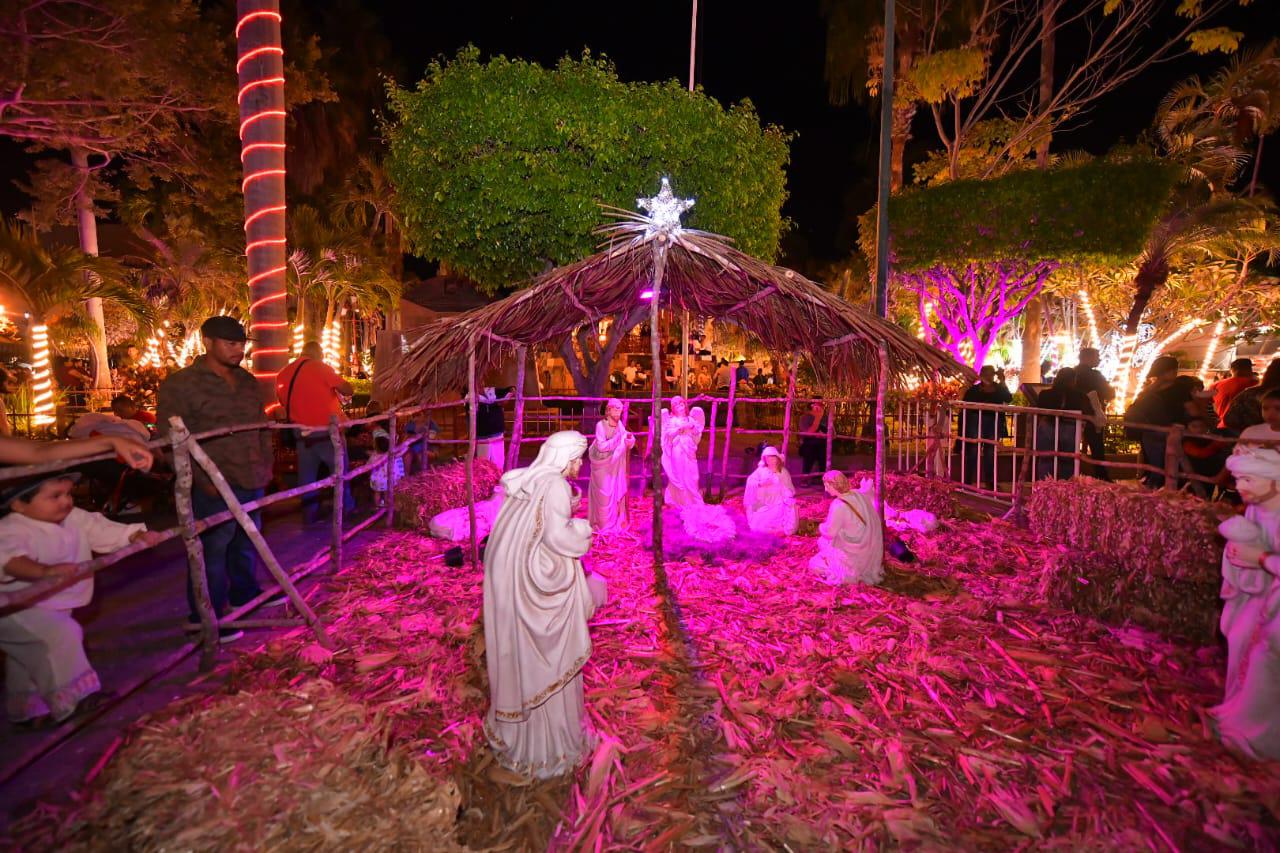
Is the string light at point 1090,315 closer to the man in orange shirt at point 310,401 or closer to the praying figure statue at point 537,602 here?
the man in orange shirt at point 310,401

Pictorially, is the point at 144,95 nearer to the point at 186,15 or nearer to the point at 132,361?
the point at 186,15

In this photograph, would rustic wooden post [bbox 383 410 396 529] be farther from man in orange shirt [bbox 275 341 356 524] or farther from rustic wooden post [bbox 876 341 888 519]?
rustic wooden post [bbox 876 341 888 519]

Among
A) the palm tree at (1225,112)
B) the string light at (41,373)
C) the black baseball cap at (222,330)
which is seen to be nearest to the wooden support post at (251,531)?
the black baseball cap at (222,330)

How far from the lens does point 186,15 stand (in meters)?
12.2

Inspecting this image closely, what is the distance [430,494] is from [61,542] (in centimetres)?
467

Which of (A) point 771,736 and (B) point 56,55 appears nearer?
(A) point 771,736

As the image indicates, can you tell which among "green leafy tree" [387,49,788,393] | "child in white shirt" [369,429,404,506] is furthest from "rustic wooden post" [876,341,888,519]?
"child in white shirt" [369,429,404,506]

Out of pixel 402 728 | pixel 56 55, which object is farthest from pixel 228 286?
pixel 402 728

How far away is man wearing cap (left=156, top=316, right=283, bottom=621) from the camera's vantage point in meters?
4.88

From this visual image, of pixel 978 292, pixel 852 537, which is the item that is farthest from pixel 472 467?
pixel 978 292

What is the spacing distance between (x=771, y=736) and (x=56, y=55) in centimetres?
1302

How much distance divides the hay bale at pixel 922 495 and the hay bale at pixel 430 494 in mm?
5061

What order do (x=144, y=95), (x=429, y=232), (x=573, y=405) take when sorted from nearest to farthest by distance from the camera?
(x=429, y=232) → (x=144, y=95) → (x=573, y=405)

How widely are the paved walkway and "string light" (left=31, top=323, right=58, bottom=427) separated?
7.98 m
